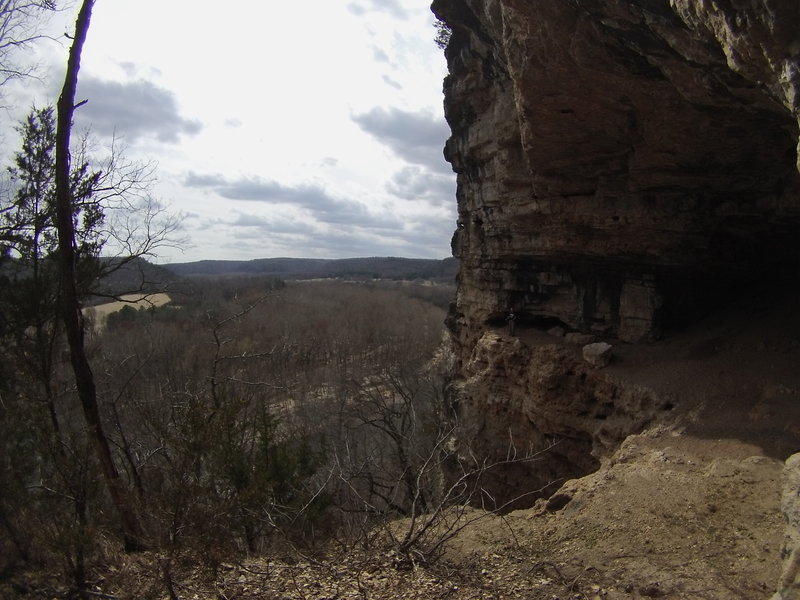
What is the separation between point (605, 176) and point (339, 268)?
15017 centimetres

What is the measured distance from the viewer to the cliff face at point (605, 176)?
4.75 meters

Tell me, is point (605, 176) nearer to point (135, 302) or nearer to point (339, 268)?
point (135, 302)

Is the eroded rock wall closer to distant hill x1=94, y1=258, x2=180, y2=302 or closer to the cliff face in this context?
the cliff face

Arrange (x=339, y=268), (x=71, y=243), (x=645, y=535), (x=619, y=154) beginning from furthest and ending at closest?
(x=339, y=268) → (x=619, y=154) → (x=71, y=243) → (x=645, y=535)

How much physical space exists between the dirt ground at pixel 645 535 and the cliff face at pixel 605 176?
1.39m

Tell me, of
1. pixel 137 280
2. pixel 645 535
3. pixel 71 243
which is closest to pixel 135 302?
pixel 137 280

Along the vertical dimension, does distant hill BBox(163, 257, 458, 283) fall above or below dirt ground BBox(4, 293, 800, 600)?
above

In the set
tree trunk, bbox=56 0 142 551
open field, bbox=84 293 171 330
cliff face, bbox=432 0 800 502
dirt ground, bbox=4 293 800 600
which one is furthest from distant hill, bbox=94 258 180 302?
cliff face, bbox=432 0 800 502

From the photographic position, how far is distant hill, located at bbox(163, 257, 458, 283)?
4889 inches

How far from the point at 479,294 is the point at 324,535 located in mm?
6539

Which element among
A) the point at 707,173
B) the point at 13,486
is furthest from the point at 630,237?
the point at 13,486

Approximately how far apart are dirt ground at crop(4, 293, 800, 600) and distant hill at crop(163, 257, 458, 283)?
106m

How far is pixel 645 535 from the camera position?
16.3 ft

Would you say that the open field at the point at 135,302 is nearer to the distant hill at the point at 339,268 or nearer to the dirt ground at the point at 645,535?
the dirt ground at the point at 645,535
